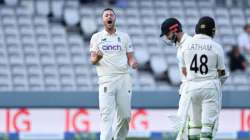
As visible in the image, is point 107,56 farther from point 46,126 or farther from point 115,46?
point 46,126

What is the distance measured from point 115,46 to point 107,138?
1317 millimetres

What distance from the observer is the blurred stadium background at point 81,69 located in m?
19.2

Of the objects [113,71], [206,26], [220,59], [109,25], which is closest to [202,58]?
[220,59]

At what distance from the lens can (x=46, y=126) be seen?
63.2 feet

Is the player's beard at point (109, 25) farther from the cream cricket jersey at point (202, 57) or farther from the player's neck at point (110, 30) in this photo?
the cream cricket jersey at point (202, 57)

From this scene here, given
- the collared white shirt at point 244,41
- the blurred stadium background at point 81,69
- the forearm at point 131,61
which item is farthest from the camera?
the collared white shirt at point 244,41

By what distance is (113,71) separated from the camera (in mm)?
13688

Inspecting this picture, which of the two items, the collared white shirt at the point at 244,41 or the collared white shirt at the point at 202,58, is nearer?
the collared white shirt at the point at 202,58

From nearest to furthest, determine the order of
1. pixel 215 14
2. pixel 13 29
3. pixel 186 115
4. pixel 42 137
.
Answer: pixel 186 115
pixel 42 137
pixel 13 29
pixel 215 14

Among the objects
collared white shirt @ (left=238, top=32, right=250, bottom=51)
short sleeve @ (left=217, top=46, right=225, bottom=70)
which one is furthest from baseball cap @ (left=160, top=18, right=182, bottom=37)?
collared white shirt @ (left=238, top=32, right=250, bottom=51)

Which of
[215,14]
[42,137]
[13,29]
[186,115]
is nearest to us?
[186,115]

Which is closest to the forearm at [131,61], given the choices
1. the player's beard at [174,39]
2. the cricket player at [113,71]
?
the cricket player at [113,71]

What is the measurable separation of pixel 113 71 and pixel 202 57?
150 centimetres

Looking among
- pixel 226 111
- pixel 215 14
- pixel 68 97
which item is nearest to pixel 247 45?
Result: pixel 215 14
